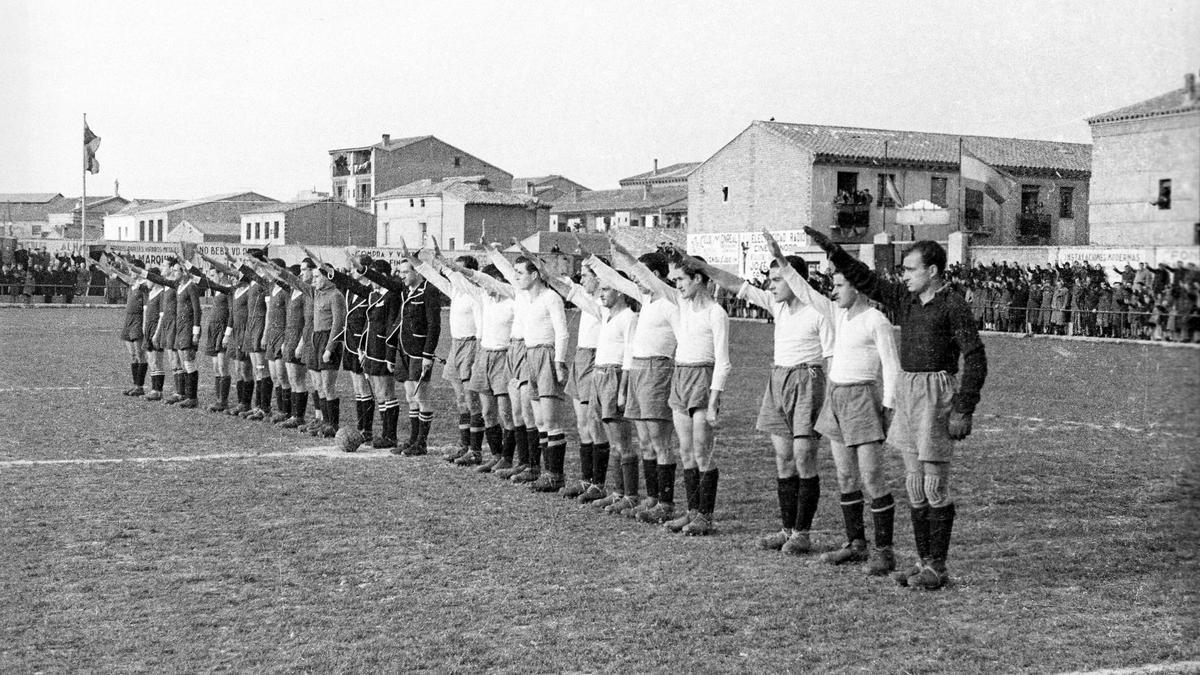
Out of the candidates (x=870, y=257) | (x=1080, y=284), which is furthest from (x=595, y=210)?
(x=1080, y=284)

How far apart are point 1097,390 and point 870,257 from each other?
73.3 feet

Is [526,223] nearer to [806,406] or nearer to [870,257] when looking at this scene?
[870,257]

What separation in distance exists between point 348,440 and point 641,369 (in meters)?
4.44

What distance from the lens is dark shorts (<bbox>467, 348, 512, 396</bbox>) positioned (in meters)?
10.7

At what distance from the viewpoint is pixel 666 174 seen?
81938 mm

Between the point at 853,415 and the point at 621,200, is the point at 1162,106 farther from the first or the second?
the point at 621,200

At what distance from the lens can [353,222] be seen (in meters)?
74.4

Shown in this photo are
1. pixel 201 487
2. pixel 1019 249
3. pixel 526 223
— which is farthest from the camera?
pixel 526 223

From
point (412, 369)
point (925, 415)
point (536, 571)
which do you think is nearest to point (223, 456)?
point (412, 369)

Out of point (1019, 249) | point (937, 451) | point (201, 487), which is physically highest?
A: point (1019, 249)

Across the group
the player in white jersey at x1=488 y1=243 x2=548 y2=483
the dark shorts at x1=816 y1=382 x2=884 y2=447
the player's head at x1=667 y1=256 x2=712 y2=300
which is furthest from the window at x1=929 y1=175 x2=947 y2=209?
the dark shorts at x1=816 y1=382 x2=884 y2=447

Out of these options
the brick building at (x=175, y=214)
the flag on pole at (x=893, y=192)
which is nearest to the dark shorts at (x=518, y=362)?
the flag on pole at (x=893, y=192)

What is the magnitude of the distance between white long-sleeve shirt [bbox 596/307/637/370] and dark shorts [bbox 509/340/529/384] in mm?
1120

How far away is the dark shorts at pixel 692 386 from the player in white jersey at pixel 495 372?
2578mm
